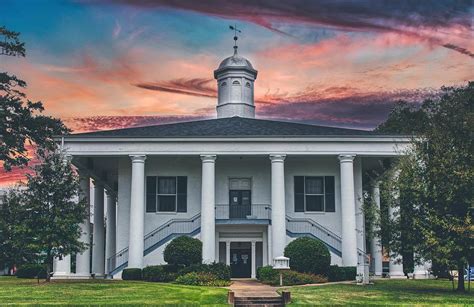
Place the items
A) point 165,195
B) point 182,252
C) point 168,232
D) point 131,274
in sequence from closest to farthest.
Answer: point 131,274 < point 182,252 < point 168,232 < point 165,195

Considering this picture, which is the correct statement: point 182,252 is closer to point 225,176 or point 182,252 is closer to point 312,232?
point 225,176

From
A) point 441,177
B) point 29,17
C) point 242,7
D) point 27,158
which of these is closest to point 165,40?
point 242,7

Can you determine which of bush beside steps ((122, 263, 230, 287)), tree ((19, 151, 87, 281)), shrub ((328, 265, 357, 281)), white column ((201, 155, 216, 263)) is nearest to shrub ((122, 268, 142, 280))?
bush beside steps ((122, 263, 230, 287))

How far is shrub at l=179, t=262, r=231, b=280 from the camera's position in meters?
35.5

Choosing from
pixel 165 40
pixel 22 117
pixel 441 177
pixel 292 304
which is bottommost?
pixel 292 304

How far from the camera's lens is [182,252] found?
123 feet

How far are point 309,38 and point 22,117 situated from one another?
59.4ft

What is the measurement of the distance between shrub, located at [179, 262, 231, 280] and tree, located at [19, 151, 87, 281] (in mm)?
5777

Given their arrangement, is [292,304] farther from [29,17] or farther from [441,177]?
[29,17]

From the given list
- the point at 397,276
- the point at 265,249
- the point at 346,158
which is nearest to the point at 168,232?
the point at 265,249

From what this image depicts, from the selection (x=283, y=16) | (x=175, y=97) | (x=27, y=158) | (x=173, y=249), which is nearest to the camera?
(x=173, y=249)

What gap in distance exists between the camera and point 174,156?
1575 inches

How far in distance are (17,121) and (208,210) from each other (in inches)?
524

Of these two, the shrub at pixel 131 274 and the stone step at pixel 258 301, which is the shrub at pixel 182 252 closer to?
the shrub at pixel 131 274
